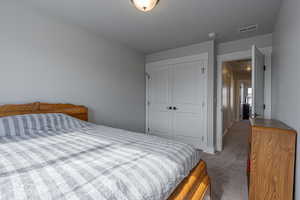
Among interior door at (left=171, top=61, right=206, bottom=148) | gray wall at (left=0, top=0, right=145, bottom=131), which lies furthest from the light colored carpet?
gray wall at (left=0, top=0, right=145, bottom=131)

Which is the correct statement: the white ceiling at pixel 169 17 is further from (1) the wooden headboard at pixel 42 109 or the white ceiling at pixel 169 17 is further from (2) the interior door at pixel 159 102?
(1) the wooden headboard at pixel 42 109

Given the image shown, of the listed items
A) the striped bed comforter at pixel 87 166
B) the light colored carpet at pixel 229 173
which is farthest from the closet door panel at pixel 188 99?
the striped bed comforter at pixel 87 166

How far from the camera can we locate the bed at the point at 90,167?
2.07 feet

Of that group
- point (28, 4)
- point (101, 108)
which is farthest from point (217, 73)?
point (28, 4)

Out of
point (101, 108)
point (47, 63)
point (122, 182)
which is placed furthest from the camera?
point (101, 108)

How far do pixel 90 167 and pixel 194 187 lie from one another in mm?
873

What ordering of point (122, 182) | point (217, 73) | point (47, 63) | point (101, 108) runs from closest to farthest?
point (122, 182)
point (47, 63)
point (101, 108)
point (217, 73)

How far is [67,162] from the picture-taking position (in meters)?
0.88

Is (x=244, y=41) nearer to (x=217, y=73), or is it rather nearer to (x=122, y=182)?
(x=217, y=73)

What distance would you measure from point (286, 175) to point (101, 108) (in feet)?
8.88

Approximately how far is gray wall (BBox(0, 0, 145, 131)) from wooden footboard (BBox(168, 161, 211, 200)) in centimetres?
205

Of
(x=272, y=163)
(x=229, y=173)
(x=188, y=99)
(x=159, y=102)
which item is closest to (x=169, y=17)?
(x=188, y=99)

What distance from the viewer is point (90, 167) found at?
0.81 m

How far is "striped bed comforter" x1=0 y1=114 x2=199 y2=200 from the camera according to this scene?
24.5 inches
